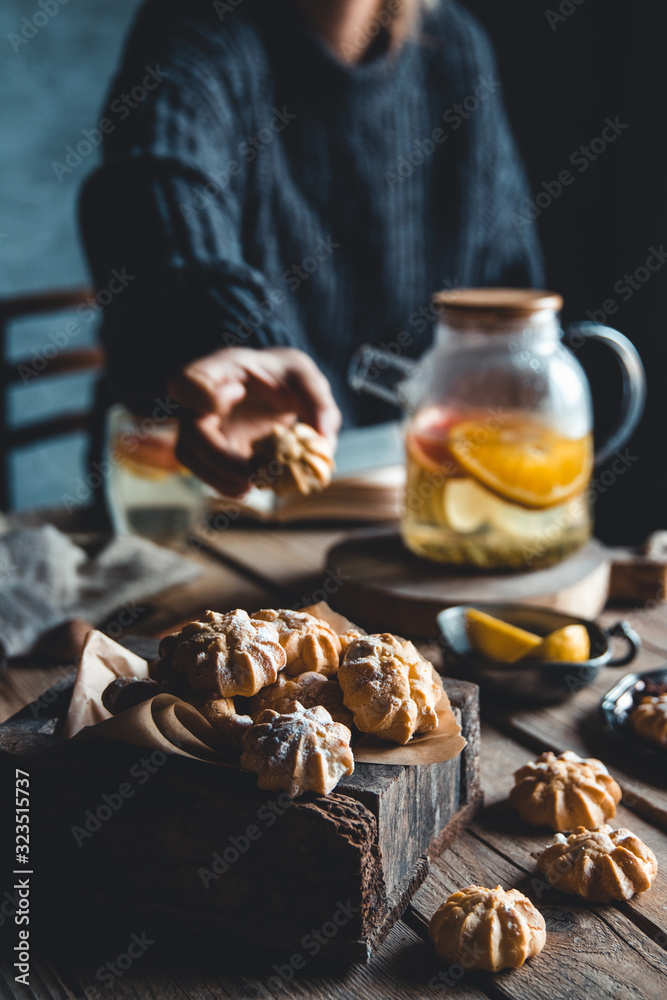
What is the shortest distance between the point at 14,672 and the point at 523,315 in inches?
28.0

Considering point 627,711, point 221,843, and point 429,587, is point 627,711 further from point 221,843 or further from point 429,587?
point 221,843

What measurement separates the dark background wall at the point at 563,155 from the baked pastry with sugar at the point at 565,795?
67.1 inches

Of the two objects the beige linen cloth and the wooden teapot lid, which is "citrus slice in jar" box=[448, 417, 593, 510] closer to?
the wooden teapot lid

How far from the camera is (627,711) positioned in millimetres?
878

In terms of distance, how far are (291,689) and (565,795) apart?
26cm

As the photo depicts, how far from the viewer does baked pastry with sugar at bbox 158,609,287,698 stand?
0.61 meters

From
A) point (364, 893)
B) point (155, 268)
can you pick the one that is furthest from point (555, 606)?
point (155, 268)

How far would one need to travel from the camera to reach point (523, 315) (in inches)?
41.7

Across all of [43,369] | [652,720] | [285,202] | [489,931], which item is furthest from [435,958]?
[43,369]

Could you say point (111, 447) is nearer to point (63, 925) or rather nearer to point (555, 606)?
point (555, 606)

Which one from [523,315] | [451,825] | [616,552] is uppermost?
[523,315]

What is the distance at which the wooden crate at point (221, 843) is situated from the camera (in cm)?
56

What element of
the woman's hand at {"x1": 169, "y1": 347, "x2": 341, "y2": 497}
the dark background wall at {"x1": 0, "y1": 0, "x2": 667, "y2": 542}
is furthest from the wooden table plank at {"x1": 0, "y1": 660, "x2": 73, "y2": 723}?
the dark background wall at {"x1": 0, "y1": 0, "x2": 667, "y2": 542}

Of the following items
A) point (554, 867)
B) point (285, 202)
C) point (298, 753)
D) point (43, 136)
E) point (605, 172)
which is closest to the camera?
point (298, 753)
